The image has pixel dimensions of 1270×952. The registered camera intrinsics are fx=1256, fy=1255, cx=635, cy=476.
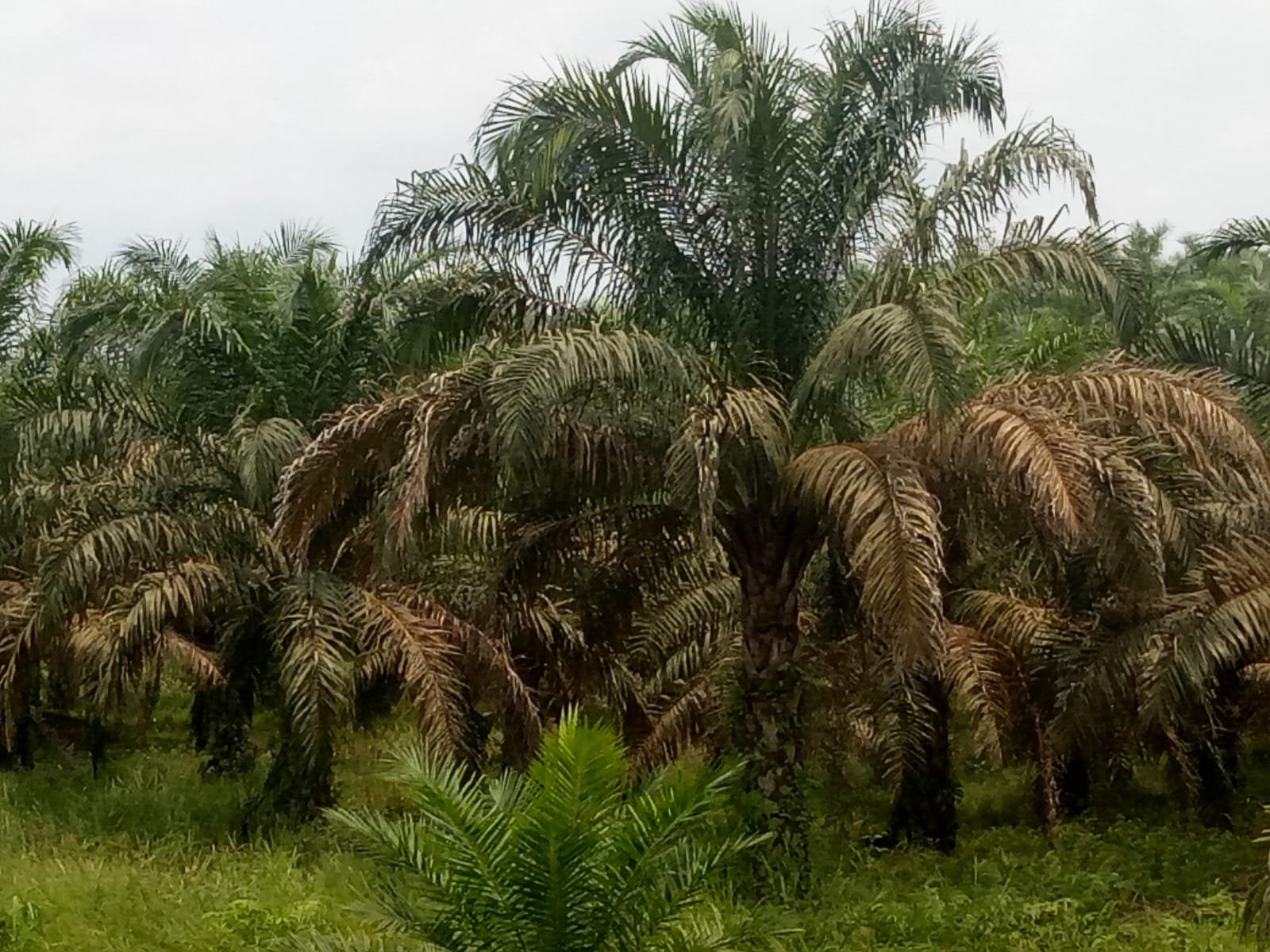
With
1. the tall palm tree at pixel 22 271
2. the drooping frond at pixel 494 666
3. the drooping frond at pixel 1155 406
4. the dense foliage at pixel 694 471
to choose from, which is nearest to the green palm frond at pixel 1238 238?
the dense foliage at pixel 694 471

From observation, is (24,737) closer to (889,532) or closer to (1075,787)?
(1075,787)

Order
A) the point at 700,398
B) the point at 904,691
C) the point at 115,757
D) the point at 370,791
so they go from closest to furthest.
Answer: the point at 700,398
the point at 904,691
the point at 370,791
the point at 115,757

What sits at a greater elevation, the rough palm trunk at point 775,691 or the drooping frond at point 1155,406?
the drooping frond at point 1155,406

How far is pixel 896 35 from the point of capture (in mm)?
6996

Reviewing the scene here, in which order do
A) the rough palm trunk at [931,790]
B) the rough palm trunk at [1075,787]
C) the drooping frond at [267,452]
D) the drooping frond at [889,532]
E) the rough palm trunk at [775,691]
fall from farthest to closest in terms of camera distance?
the rough palm trunk at [1075,787] → the rough palm trunk at [931,790] → the drooping frond at [267,452] → the rough palm trunk at [775,691] → the drooping frond at [889,532]

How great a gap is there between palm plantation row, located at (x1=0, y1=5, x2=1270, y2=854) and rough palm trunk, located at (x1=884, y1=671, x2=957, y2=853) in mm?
31

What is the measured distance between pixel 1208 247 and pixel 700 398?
4911mm

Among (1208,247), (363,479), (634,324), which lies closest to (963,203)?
(634,324)

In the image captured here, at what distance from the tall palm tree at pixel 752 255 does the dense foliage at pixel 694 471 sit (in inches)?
0.9

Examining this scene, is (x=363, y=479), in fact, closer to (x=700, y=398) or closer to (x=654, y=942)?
(x=700, y=398)

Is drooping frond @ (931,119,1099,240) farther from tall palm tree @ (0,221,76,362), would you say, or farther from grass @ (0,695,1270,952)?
tall palm tree @ (0,221,76,362)

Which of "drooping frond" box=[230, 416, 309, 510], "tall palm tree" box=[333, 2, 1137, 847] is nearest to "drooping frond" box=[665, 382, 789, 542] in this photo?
"tall palm tree" box=[333, 2, 1137, 847]

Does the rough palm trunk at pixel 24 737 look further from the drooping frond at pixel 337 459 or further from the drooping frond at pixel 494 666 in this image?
the drooping frond at pixel 337 459

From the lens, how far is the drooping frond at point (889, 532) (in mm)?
5863
